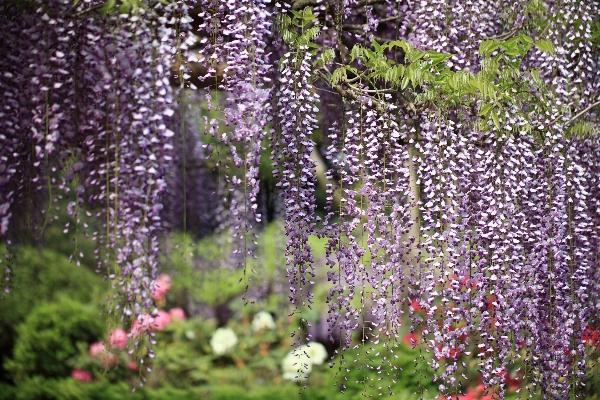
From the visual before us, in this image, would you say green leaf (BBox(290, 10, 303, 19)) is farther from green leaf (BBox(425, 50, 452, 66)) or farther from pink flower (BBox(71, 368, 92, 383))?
pink flower (BBox(71, 368, 92, 383))

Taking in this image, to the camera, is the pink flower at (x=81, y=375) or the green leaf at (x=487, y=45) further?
the pink flower at (x=81, y=375)

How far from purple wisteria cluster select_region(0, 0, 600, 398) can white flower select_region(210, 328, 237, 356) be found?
312cm

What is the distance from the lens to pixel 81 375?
5520mm

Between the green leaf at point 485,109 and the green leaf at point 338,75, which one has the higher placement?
the green leaf at point 338,75

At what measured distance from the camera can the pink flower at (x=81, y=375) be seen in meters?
5.50

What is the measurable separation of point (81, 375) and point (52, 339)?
1.38 ft

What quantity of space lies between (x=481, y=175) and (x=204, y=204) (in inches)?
135

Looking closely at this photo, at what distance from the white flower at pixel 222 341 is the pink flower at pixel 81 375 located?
103 centimetres

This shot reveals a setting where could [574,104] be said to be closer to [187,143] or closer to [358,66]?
[358,66]

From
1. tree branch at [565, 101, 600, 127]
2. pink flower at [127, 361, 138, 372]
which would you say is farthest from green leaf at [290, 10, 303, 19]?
pink flower at [127, 361, 138, 372]

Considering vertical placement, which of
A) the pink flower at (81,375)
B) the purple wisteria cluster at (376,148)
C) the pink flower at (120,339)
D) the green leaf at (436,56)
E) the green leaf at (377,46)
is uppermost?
the green leaf at (377,46)

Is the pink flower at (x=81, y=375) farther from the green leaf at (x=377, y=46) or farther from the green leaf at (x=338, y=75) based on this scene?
the green leaf at (x=377, y=46)

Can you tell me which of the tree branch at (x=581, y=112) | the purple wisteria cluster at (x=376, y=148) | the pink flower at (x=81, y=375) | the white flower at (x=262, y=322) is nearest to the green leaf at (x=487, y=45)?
the purple wisteria cluster at (x=376, y=148)

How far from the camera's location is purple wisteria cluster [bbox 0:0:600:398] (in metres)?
2.40
